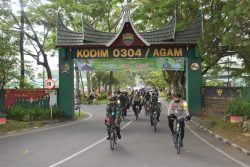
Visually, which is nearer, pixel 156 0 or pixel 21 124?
pixel 21 124

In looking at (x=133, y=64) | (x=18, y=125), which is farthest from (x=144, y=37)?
(x=18, y=125)

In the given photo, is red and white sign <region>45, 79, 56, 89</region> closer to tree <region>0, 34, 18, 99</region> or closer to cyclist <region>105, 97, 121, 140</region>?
tree <region>0, 34, 18, 99</region>

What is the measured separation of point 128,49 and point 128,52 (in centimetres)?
19

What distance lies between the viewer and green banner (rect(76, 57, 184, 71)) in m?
28.1

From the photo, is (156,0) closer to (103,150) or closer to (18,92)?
(18,92)

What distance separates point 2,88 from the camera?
25.6 metres

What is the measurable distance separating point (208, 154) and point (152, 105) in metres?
8.29

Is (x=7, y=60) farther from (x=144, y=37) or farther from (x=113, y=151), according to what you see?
(x=113, y=151)

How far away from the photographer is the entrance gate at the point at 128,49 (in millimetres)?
27609

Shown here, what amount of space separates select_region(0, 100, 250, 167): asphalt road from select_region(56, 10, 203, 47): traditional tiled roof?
928 centimetres

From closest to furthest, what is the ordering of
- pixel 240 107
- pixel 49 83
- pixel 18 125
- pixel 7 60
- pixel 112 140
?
pixel 112 140, pixel 240 107, pixel 18 125, pixel 7 60, pixel 49 83

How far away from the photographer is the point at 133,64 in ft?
92.8

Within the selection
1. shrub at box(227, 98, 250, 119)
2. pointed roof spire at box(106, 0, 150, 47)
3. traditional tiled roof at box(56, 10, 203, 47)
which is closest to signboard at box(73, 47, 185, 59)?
traditional tiled roof at box(56, 10, 203, 47)

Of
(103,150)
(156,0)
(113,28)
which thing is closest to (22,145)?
(103,150)
